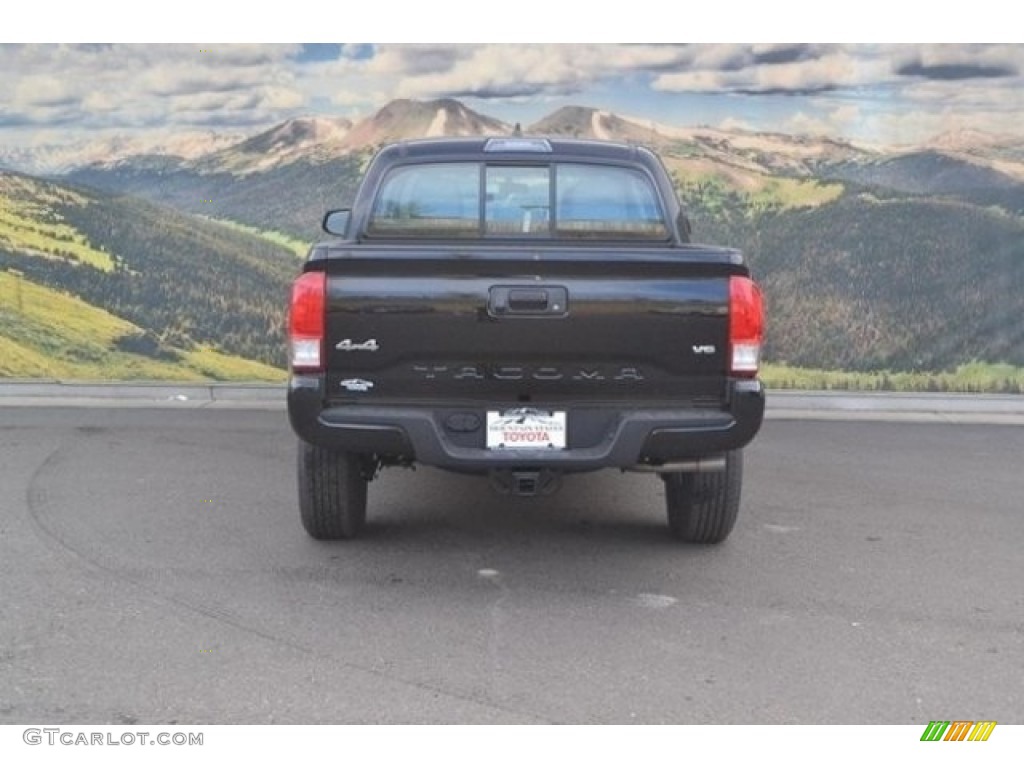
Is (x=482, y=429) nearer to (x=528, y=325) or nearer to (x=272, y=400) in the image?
(x=528, y=325)

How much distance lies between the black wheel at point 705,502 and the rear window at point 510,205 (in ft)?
4.14

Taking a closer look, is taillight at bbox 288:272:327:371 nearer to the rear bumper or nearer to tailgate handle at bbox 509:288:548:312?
the rear bumper

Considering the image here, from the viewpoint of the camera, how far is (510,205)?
17.9ft

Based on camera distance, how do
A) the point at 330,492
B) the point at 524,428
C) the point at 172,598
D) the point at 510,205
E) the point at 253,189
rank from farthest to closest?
the point at 253,189 < the point at 510,205 < the point at 330,492 < the point at 172,598 < the point at 524,428

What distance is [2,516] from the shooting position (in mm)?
5789

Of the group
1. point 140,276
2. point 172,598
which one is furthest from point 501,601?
point 140,276

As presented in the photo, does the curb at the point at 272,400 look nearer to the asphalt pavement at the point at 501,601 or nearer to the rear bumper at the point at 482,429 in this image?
the asphalt pavement at the point at 501,601

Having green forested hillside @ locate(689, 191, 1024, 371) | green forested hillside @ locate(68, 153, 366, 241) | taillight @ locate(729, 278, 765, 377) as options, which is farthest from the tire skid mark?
green forested hillside @ locate(689, 191, 1024, 371)

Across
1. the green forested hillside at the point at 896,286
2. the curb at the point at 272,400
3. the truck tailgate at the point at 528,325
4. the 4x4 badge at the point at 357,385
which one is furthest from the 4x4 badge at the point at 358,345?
the green forested hillside at the point at 896,286

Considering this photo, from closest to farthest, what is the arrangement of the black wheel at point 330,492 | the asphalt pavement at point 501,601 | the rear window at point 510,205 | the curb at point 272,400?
the asphalt pavement at point 501,601
the black wheel at point 330,492
the rear window at point 510,205
the curb at point 272,400

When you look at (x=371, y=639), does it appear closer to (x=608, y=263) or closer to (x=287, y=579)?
(x=287, y=579)

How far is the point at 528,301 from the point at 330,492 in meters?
1.48

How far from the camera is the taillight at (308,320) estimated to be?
425cm

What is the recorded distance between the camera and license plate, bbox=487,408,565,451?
14.3 feet
